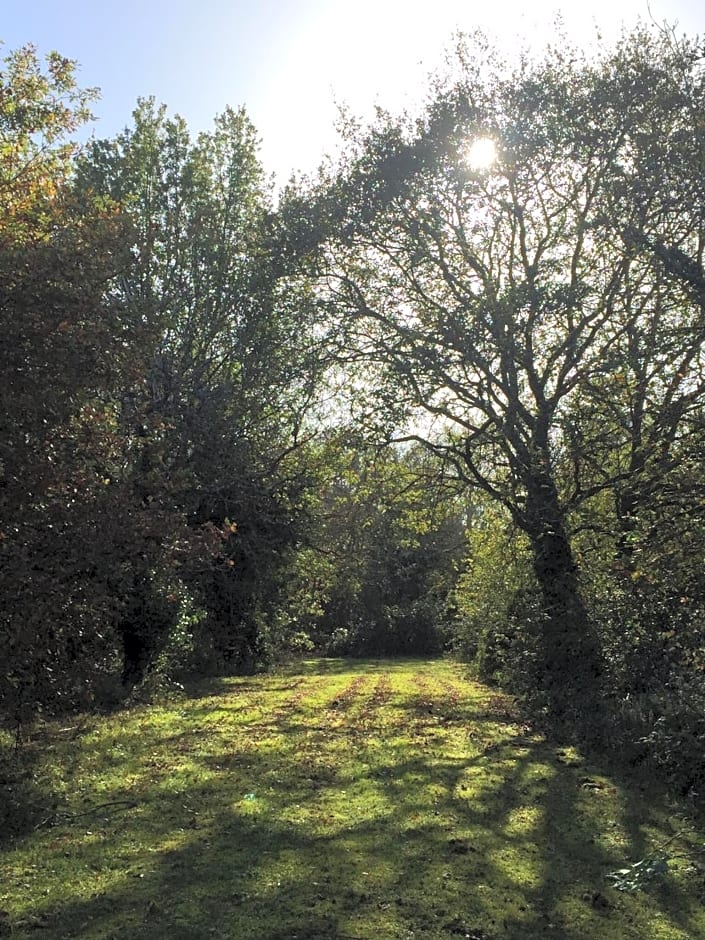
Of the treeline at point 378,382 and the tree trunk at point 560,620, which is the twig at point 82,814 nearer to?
the treeline at point 378,382

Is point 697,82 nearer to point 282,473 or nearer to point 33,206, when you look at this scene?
point 33,206

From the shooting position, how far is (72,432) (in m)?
8.25

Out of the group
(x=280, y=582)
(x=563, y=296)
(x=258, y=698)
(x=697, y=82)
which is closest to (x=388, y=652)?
(x=280, y=582)

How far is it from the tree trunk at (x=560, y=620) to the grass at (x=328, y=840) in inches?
53.2

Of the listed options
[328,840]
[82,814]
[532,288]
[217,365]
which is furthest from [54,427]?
[217,365]

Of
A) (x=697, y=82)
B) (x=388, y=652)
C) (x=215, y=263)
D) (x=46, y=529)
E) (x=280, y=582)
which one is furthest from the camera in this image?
(x=388, y=652)

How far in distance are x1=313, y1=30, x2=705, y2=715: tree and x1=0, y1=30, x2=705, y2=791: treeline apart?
0.08m

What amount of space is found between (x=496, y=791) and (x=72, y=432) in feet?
22.0

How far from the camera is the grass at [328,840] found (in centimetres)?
521

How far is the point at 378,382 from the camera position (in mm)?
16750

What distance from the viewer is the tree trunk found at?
541 inches

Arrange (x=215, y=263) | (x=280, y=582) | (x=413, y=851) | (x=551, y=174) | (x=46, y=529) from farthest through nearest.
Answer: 1. (x=280, y=582)
2. (x=215, y=263)
3. (x=551, y=174)
4. (x=46, y=529)
5. (x=413, y=851)

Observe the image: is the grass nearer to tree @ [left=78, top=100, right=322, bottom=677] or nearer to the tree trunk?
the tree trunk

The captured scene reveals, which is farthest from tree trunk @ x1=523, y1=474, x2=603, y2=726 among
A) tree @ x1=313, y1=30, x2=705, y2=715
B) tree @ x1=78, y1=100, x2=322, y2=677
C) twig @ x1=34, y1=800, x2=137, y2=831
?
twig @ x1=34, y1=800, x2=137, y2=831
